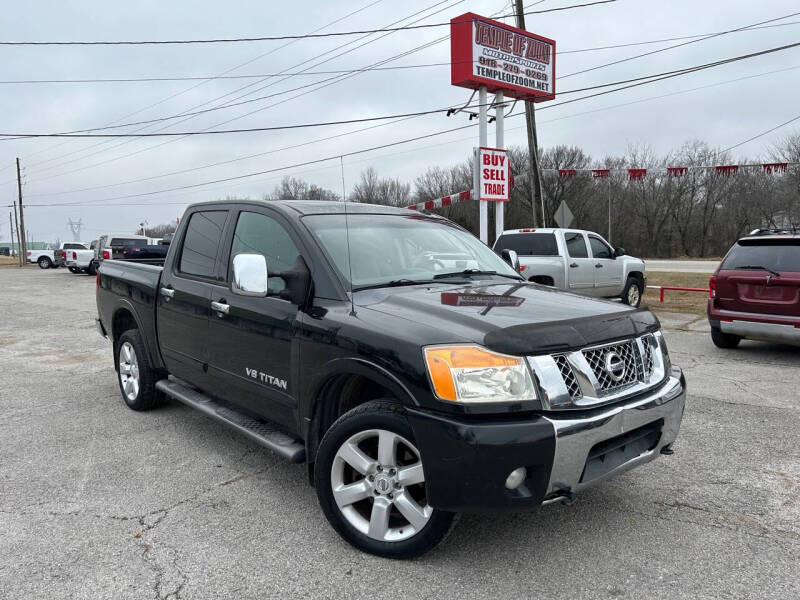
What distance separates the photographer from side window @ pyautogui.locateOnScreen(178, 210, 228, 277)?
430 cm

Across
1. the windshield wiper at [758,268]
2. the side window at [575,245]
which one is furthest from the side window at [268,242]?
the side window at [575,245]

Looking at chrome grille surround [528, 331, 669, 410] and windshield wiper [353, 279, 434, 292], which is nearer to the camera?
chrome grille surround [528, 331, 669, 410]

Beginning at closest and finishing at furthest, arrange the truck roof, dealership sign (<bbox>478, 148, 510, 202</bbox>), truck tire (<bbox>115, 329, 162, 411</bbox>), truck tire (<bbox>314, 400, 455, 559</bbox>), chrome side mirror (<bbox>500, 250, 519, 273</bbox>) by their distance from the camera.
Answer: truck tire (<bbox>314, 400, 455, 559</bbox>) → the truck roof → chrome side mirror (<bbox>500, 250, 519, 273</bbox>) → truck tire (<bbox>115, 329, 162, 411</bbox>) → dealership sign (<bbox>478, 148, 510, 202</bbox>)

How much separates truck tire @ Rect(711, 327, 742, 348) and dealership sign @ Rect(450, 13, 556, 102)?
935 centimetres

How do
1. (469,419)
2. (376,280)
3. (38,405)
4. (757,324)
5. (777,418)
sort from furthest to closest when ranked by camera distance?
(757,324)
(38,405)
(777,418)
(376,280)
(469,419)

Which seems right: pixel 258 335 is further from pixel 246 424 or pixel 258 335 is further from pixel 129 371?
pixel 129 371

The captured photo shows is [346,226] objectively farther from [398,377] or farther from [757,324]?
[757,324]

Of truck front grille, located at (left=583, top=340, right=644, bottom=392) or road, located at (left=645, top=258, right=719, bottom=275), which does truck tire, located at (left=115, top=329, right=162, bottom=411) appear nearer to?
truck front grille, located at (left=583, top=340, right=644, bottom=392)

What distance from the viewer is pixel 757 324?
24.3ft

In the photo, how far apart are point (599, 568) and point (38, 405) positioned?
5.27 m

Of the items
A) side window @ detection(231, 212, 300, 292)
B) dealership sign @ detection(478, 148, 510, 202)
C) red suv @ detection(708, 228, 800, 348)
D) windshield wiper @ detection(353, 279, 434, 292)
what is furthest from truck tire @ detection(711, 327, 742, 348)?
dealership sign @ detection(478, 148, 510, 202)

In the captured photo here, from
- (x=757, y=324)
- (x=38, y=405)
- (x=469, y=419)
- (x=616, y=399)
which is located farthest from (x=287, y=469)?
(x=757, y=324)

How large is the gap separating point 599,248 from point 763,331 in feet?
19.2

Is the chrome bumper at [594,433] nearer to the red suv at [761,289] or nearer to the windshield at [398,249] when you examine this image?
the windshield at [398,249]
